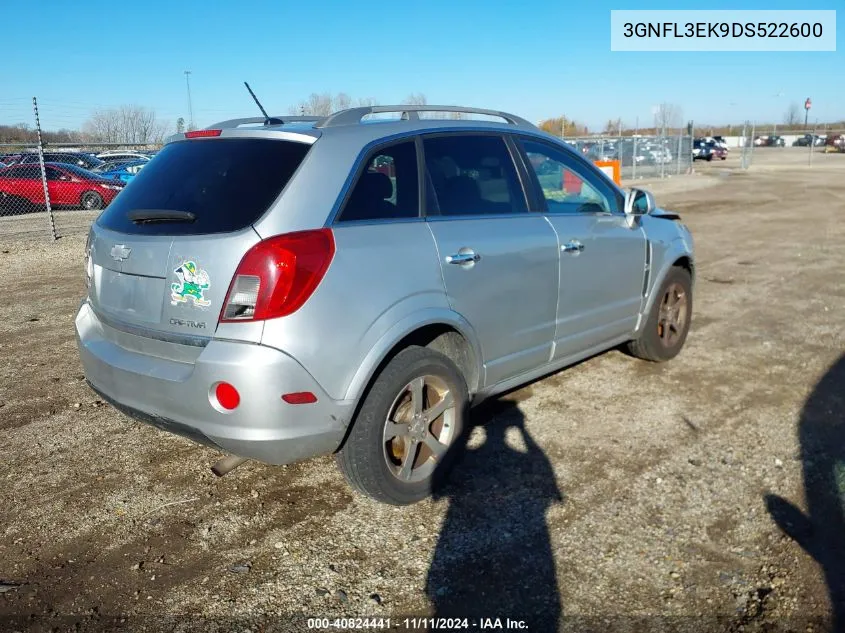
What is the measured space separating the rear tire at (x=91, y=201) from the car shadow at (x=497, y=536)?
17.1 m

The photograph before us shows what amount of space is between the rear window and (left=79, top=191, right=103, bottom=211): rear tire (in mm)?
16584

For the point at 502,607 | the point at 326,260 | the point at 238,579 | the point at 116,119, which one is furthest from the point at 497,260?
the point at 116,119

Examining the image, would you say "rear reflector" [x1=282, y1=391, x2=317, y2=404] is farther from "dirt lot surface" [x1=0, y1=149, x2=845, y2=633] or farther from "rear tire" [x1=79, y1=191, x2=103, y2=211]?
"rear tire" [x1=79, y1=191, x2=103, y2=211]

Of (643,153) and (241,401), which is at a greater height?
(643,153)

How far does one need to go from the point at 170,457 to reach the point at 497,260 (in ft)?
6.98

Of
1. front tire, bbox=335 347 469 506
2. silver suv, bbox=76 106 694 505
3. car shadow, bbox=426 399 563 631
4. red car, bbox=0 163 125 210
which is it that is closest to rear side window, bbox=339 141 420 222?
silver suv, bbox=76 106 694 505

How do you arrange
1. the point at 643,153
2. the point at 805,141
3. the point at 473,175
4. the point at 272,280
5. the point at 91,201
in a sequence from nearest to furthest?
the point at 272,280 → the point at 473,175 → the point at 91,201 → the point at 643,153 → the point at 805,141

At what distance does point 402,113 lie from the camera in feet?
12.2

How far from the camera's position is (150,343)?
3.19 meters

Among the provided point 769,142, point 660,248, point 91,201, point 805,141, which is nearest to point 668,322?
point 660,248

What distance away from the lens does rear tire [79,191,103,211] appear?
731 inches

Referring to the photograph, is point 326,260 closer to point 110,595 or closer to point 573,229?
A: point 110,595

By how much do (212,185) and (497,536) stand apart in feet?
6.63

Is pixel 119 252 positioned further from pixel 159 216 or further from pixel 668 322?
pixel 668 322
